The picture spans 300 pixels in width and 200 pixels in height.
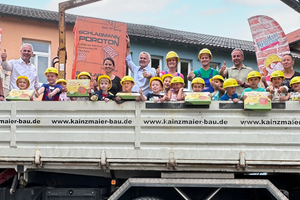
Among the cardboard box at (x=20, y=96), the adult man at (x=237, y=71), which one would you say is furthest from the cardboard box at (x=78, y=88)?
the adult man at (x=237, y=71)

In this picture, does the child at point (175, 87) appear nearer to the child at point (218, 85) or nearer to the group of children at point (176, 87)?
the group of children at point (176, 87)

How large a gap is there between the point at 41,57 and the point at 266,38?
914cm

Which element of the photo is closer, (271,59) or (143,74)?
(143,74)

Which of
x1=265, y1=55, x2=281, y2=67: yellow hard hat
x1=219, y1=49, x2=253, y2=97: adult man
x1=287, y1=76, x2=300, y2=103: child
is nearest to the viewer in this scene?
x1=287, y1=76, x2=300, y2=103: child

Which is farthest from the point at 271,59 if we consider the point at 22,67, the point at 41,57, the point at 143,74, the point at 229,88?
the point at 41,57

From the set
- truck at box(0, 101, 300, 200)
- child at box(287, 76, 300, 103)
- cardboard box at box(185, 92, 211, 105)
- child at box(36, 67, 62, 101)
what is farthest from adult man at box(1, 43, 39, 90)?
child at box(287, 76, 300, 103)

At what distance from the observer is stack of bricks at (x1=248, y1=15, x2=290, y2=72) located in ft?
22.1

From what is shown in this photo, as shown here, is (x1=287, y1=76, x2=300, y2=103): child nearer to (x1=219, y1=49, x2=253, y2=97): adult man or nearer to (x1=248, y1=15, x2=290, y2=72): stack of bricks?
(x1=219, y1=49, x2=253, y2=97): adult man

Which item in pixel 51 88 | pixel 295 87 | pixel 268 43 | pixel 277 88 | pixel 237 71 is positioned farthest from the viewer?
pixel 268 43

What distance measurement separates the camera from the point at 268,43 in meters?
6.86

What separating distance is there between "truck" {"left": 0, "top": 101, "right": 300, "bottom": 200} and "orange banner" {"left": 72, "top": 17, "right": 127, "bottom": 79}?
3188 mm

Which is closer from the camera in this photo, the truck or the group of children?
the truck

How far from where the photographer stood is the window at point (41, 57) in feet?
42.4

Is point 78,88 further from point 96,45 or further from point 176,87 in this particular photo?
point 96,45
